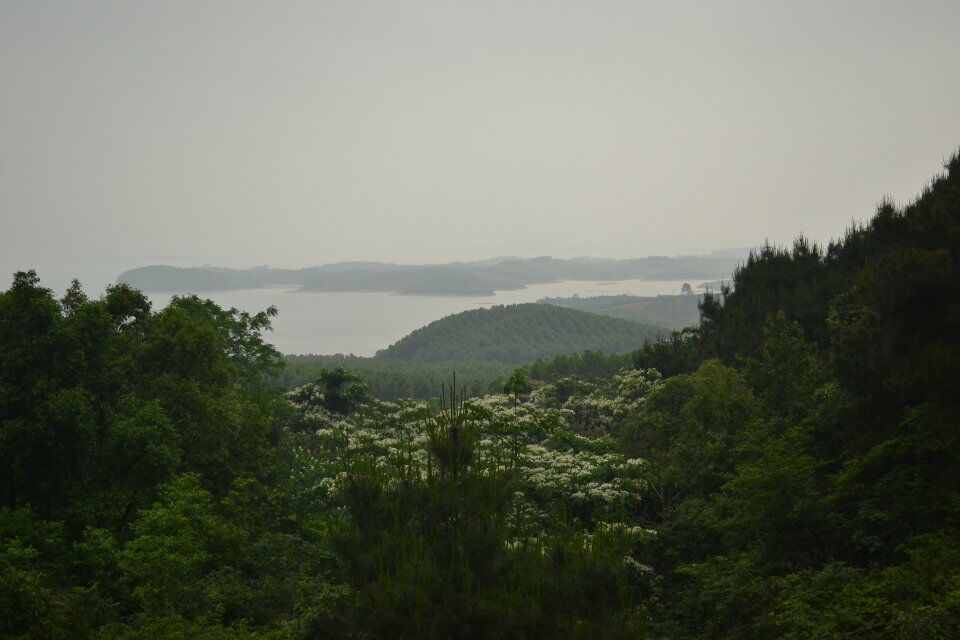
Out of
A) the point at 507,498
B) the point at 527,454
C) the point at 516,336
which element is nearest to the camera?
the point at 507,498

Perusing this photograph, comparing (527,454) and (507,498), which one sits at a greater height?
(507,498)

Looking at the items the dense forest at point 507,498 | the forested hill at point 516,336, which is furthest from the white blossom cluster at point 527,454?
the forested hill at point 516,336

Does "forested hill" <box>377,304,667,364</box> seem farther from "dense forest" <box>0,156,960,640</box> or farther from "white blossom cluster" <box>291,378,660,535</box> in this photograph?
"dense forest" <box>0,156,960,640</box>

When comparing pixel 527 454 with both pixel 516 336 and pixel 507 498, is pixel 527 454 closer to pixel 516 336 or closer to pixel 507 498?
pixel 507 498

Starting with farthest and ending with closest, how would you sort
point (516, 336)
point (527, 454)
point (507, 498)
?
point (516, 336) < point (527, 454) < point (507, 498)

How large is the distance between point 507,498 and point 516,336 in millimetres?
124669

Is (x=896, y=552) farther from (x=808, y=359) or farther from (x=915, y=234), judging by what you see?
(x=808, y=359)

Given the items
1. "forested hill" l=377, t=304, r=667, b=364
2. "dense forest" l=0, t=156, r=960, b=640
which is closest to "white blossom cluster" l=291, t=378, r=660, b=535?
"dense forest" l=0, t=156, r=960, b=640

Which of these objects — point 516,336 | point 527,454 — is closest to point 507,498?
point 527,454

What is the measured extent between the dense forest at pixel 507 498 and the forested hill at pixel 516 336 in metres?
102

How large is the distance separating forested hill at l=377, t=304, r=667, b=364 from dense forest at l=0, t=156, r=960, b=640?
4016 inches

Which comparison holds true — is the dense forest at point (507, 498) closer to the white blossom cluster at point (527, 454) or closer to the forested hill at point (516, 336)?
the white blossom cluster at point (527, 454)

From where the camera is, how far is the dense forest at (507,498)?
9.06 m

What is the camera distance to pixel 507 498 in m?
10.1
